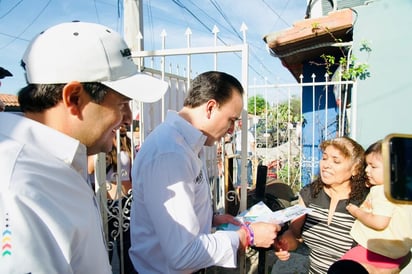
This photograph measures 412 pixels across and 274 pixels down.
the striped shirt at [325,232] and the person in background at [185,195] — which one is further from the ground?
the person in background at [185,195]

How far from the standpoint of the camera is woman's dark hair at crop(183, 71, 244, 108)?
1565mm

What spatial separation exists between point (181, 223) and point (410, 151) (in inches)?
35.2

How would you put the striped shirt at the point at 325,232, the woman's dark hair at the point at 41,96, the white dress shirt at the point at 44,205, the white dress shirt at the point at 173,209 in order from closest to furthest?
1. the white dress shirt at the point at 44,205
2. the woman's dark hair at the point at 41,96
3. the white dress shirt at the point at 173,209
4. the striped shirt at the point at 325,232

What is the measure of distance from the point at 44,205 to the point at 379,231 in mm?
1732

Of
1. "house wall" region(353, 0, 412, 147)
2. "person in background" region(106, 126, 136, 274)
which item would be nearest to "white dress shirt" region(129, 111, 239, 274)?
"person in background" region(106, 126, 136, 274)

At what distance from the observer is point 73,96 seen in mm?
906

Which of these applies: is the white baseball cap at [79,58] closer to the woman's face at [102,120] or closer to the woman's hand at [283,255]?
the woman's face at [102,120]

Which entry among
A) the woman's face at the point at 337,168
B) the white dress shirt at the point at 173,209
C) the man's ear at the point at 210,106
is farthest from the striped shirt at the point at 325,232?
the man's ear at the point at 210,106

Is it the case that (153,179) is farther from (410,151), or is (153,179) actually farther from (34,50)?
(410,151)

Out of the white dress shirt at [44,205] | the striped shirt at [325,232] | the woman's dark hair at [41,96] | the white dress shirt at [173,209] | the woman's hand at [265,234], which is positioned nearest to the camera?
the white dress shirt at [44,205]

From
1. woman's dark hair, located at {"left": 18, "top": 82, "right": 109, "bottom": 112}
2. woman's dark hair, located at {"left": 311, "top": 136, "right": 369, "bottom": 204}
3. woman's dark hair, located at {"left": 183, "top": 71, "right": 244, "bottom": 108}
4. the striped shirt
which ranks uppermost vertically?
woman's dark hair, located at {"left": 183, "top": 71, "right": 244, "bottom": 108}

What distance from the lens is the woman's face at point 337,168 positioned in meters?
1.84

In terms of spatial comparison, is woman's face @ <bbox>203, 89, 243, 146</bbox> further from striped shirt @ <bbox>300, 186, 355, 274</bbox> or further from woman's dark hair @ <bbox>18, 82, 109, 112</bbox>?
striped shirt @ <bbox>300, 186, 355, 274</bbox>

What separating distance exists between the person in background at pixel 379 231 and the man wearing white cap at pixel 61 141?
4.58ft
